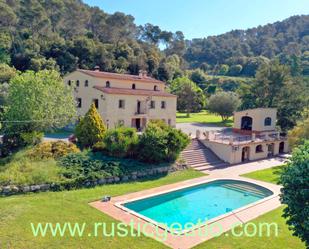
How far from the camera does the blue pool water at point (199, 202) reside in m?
16.6

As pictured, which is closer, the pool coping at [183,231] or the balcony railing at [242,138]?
→ the pool coping at [183,231]

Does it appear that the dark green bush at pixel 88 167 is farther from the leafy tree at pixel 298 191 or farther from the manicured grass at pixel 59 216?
the leafy tree at pixel 298 191

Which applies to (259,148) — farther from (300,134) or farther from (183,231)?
(183,231)

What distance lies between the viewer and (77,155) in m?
21.7

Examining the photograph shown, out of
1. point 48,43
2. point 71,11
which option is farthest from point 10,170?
point 71,11

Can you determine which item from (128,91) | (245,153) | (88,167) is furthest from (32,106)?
(245,153)

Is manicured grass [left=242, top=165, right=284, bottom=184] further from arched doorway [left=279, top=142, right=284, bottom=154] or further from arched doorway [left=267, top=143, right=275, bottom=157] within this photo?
arched doorway [left=279, top=142, right=284, bottom=154]

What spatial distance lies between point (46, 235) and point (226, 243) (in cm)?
750

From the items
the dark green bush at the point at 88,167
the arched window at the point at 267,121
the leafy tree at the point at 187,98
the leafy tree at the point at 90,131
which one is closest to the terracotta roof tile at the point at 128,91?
the leafy tree at the point at 90,131

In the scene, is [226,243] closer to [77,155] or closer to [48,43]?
[77,155]

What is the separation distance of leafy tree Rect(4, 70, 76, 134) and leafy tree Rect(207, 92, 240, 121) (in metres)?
34.7

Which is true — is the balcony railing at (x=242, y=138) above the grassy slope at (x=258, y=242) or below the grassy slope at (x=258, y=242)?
above

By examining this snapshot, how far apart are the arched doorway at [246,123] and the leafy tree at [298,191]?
95.8 feet

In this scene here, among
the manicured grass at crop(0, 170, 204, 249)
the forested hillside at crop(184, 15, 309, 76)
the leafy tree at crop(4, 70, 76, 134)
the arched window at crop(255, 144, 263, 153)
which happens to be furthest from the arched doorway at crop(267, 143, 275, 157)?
the forested hillside at crop(184, 15, 309, 76)
